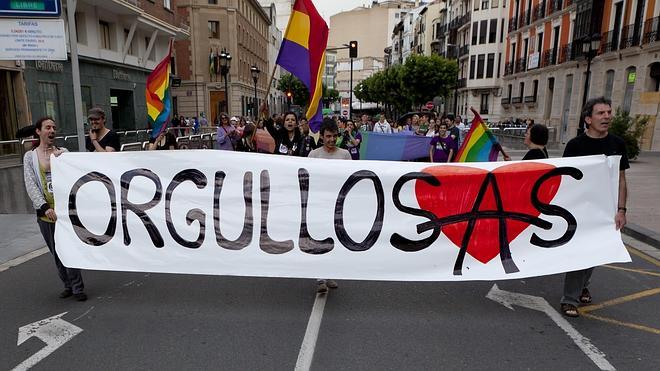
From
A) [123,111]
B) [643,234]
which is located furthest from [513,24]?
[643,234]

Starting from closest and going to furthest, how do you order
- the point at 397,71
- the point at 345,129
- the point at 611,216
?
the point at 611,216 < the point at 345,129 < the point at 397,71

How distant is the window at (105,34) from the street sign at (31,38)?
1774 centimetres

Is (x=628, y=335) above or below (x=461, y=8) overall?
below

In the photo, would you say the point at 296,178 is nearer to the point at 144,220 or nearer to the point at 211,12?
the point at 144,220

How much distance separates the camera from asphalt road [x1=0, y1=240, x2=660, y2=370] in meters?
3.26

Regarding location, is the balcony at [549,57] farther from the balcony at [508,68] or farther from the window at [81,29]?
→ the window at [81,29]

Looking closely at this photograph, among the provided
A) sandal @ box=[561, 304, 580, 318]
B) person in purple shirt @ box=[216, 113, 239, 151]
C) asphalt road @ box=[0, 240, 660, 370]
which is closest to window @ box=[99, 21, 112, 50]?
person in purple shirt @ box=[216, 113, 239, 151]

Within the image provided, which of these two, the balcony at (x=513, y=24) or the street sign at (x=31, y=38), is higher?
the balcony at (x=513, y=24)

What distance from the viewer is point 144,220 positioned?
417 cm

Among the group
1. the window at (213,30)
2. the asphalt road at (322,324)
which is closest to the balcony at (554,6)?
the window at (213,30)

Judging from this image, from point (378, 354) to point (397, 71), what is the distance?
1980 inches

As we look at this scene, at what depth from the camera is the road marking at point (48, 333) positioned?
3.33 metres

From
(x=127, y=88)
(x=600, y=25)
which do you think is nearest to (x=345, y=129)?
(x=127, y=88)

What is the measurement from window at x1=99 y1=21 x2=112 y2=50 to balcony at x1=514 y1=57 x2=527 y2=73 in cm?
3226
